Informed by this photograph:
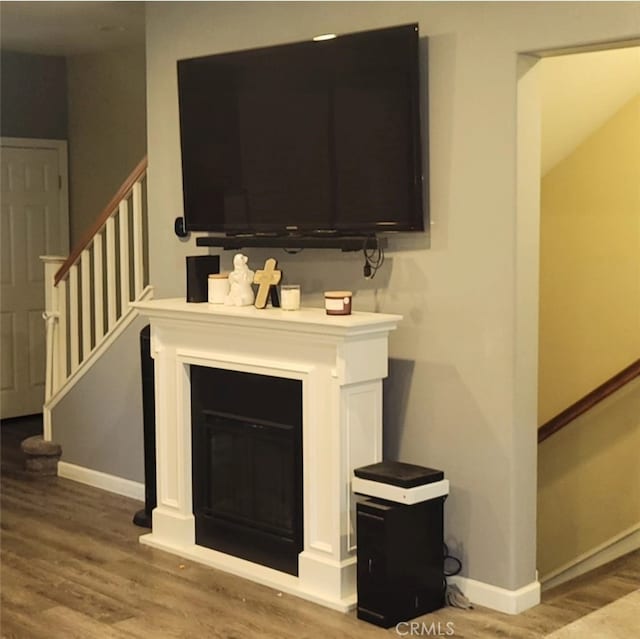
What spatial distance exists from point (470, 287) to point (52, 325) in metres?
2.91

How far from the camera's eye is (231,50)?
4.66 m

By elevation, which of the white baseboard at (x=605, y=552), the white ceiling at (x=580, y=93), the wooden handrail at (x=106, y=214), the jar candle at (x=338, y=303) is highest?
the white ceiling at (x=580, y=93)

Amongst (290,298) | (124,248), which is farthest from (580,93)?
(124,248)

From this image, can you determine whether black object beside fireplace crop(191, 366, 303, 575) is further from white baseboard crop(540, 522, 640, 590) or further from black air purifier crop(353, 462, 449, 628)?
white baseboard crop(540, 522, 640, 590)

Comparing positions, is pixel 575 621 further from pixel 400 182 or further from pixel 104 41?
pixel 104 41

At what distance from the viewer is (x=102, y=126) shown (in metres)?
7.12

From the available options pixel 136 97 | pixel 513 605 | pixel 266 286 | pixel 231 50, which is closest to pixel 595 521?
pixel 513 605

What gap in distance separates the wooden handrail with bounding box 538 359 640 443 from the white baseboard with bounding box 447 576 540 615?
1057 mm

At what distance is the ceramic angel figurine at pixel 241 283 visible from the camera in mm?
4367

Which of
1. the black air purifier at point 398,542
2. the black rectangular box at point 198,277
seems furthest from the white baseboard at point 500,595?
the black rectangular box at point 198,277

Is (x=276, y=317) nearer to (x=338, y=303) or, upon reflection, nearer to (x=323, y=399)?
(x=338, y=303)

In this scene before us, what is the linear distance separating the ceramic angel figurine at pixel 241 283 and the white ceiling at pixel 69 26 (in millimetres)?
1845

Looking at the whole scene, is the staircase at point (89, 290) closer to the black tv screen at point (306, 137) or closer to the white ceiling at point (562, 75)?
the black tv screen at point (306, 137)

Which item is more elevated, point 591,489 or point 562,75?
point 562,75
